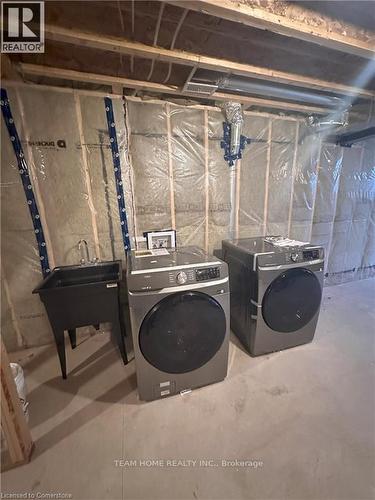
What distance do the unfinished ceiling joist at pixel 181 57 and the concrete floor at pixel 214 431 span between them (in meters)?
2.27

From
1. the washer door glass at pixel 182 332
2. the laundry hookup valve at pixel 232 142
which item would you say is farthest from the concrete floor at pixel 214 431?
the laundry hookup valve at pixel 232 142

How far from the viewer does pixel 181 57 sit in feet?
4.71

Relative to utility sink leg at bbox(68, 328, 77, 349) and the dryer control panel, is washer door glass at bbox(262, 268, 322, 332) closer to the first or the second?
the dryer control panel

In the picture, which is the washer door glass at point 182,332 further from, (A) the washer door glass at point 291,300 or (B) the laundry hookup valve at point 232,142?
(B) the laundry hookup valve at point 232,142

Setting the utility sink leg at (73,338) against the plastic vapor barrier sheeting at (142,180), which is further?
the utility sink leg at (73,338)

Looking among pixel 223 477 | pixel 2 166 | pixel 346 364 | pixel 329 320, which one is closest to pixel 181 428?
pixel 223 477

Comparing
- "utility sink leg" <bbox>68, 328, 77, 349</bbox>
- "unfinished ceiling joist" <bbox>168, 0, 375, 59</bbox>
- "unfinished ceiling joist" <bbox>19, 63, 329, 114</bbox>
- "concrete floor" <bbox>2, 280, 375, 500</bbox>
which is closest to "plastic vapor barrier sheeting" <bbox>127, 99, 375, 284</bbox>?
"unfinished ceiling joist" <bbox>19, 63, 329, 114</bbox>

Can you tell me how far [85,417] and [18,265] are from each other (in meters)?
1.34

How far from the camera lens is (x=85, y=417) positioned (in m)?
1.38

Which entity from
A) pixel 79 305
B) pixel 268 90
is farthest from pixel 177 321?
pixel 268 90

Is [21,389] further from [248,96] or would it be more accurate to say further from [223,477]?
[248,96]

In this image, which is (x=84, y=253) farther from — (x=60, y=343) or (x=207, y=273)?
(x=207, y=273)

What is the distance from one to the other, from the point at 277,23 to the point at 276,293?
1.67 m

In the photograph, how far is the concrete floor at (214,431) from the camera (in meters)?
1.06
